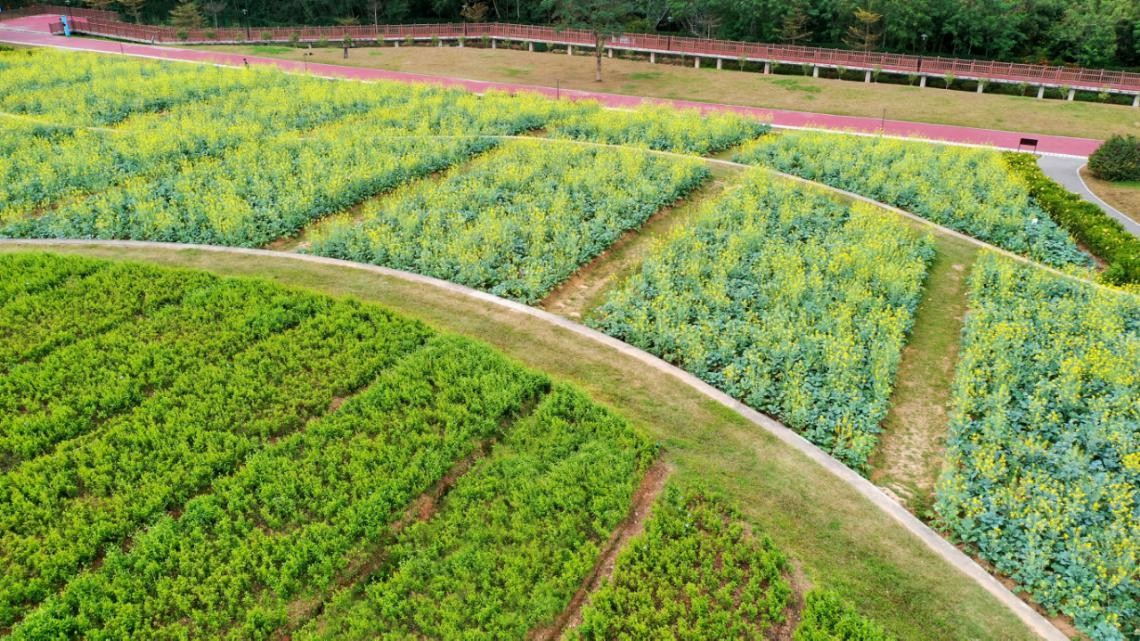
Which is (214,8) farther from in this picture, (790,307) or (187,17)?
(790,307)

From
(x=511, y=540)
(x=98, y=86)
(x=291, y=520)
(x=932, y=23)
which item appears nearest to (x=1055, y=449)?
(x=511, y=540)

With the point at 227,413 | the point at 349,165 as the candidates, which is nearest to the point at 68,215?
the point at 349,165

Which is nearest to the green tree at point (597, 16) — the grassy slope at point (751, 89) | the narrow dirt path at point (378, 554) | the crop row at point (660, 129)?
the grassy slope at point (751, 89)

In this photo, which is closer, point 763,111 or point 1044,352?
point 1044,352

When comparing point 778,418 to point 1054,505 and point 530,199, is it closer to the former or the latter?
point 1054,505

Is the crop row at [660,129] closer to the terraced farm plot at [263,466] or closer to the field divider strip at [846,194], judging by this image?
the field divider strip at [846,194]

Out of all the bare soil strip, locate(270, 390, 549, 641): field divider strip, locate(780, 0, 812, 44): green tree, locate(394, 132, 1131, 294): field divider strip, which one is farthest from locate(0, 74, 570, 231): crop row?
locate(780, 0, 812, 44): green tree

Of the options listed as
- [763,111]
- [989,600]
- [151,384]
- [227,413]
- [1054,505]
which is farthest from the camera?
[763,111]
